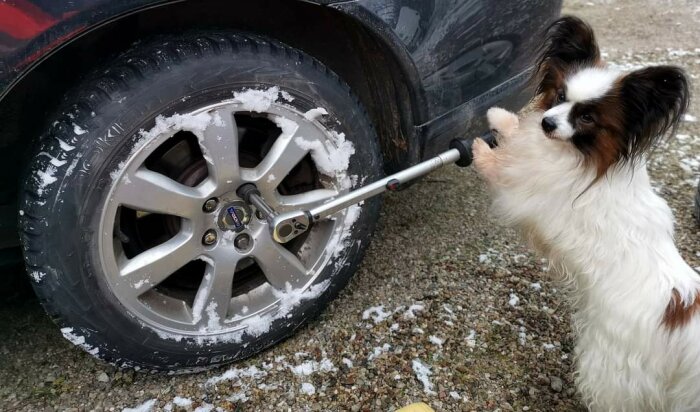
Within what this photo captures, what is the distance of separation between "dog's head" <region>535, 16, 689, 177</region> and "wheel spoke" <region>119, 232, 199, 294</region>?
129 cm

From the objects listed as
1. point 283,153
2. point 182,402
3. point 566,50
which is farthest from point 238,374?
point 566,50

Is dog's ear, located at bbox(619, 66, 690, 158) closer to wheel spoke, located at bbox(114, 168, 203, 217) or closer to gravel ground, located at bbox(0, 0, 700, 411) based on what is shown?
gravel ground, located at bbox(0, 0, 700, 411)

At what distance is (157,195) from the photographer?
1.78 metres

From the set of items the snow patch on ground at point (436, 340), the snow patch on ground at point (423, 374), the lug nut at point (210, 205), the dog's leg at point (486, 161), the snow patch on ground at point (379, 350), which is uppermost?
the lug nut at point (210, 205)

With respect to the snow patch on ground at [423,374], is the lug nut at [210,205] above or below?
above

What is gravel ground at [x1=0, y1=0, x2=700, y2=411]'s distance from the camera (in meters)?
2.14

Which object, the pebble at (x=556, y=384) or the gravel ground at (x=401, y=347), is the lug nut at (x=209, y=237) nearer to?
the gravel ground at (x=401, y=347)

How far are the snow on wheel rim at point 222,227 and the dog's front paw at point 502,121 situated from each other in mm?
683

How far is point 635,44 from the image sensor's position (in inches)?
213

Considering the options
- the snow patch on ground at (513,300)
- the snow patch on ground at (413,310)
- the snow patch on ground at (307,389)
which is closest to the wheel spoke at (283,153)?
the snow patch on ground at (307,389)

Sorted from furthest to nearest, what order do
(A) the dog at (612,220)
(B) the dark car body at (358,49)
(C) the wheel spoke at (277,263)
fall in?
(C) the wheel spoke at (277,263) < (A) the dog at (612,220) < (B) the dark car body at (358,49)

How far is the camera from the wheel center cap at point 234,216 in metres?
1.93

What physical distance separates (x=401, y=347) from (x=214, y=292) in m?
0.84

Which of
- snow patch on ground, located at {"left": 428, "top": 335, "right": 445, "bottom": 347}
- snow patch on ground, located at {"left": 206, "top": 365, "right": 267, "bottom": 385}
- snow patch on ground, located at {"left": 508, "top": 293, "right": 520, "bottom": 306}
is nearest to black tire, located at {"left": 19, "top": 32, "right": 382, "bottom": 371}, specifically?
snow patch on ground, located at {"left": 206, "top": 365, "right": 267, "bottom": 385}
